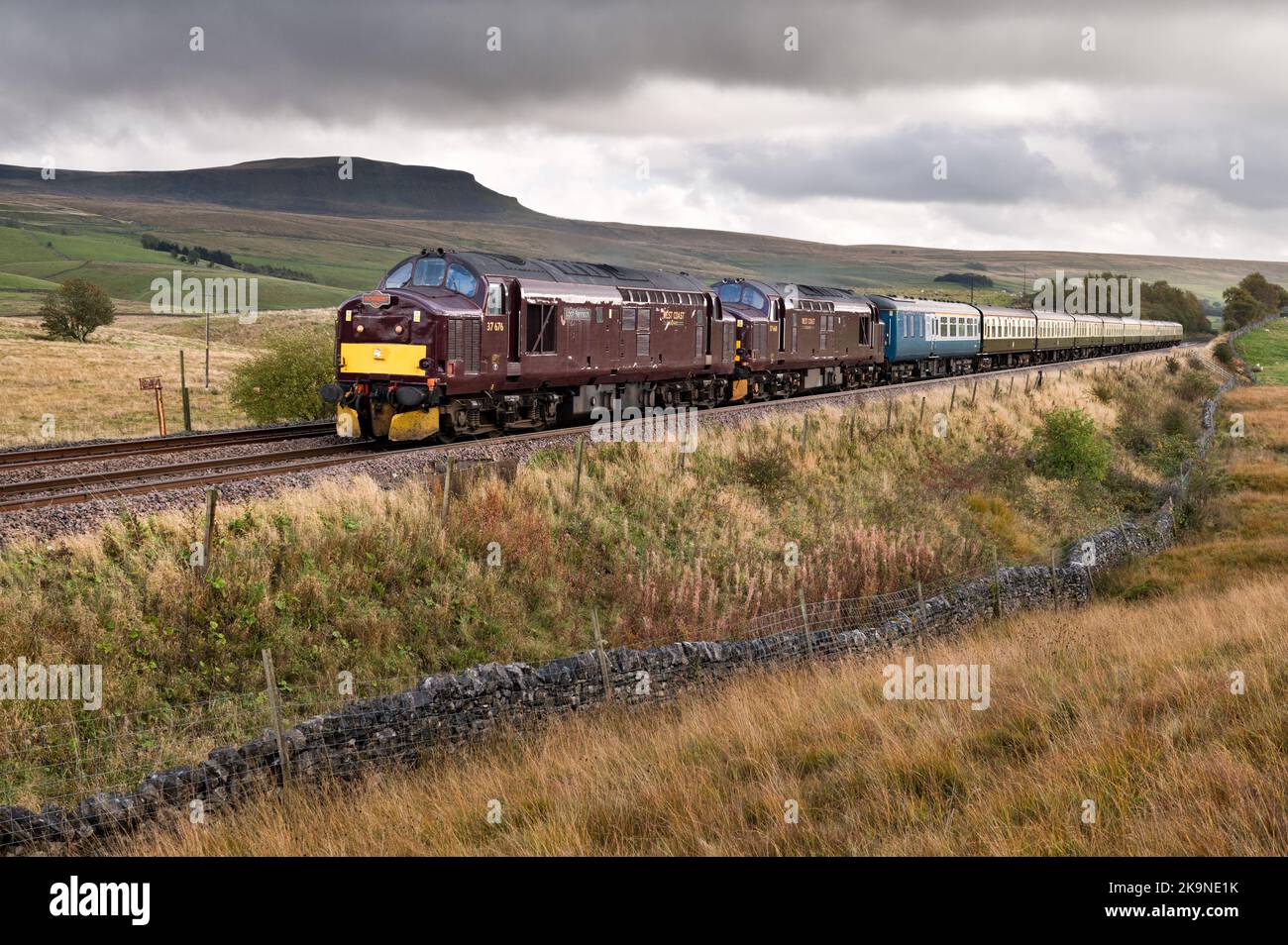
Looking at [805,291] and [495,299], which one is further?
[805,291]

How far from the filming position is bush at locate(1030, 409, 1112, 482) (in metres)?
32.5

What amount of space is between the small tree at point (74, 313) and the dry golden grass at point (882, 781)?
266 ft

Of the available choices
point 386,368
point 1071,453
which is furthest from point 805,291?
point 386,368

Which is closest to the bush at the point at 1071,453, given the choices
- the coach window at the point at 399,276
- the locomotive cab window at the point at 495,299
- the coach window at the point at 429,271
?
the locomotive cab window at the point at 495,299

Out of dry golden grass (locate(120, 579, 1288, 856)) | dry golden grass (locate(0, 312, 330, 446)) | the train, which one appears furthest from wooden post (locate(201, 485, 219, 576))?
dry golden grass (locate(0, 312, 330, 446))

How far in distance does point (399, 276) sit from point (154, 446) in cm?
610

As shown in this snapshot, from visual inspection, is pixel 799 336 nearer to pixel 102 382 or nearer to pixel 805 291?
pixel 805 291

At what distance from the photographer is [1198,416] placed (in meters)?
51.1

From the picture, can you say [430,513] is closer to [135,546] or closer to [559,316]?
[135,546]

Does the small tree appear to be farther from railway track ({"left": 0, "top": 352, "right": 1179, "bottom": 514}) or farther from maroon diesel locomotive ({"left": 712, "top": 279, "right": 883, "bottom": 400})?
railway track ({"left": 0, "top": 352, "right": 1179, "bottom": 514})

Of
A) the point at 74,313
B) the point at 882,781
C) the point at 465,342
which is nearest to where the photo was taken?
the point at 882,781

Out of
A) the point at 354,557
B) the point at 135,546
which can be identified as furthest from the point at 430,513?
the point at 135,546

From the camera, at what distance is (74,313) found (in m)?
78.8
